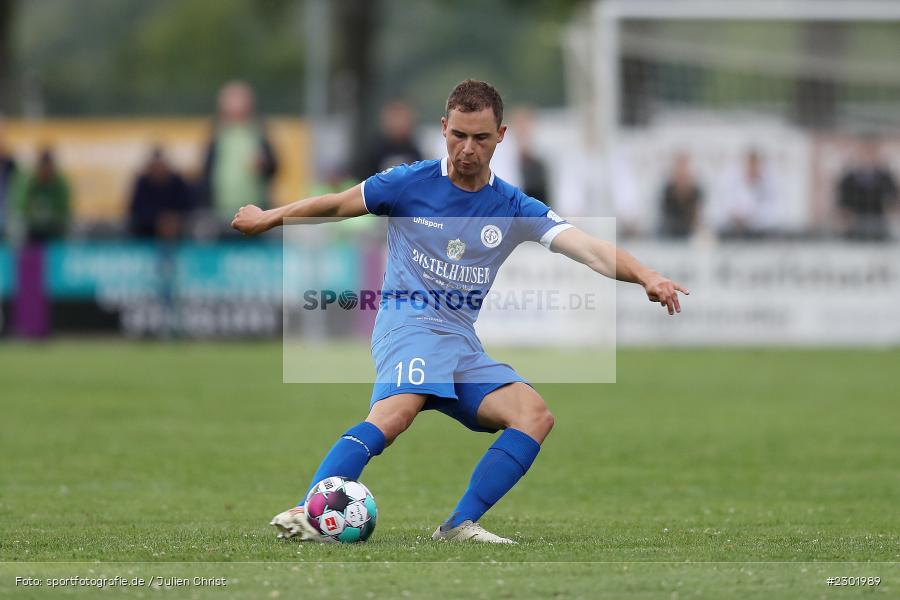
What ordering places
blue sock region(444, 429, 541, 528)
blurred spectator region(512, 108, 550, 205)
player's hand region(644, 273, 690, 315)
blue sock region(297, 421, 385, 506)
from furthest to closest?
blurred spectator region(512, 108, 550, 205), blue sock region(444, 429, 541, 528), blue sock region(297, 421, 385, 506), player's hand region(644, 273, 690, 315)

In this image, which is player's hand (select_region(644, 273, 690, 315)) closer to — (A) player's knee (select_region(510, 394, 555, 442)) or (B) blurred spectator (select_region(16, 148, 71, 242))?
(A) player's knee (select_region(510, 394, 555, 442))

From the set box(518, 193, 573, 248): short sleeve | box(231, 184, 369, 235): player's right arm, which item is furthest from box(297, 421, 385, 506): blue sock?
box(518, 193, 573, 248): short sleeve

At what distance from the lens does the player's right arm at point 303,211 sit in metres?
7.58

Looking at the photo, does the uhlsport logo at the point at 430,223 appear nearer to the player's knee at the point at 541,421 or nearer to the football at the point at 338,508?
the player's knee at the point at 541,421

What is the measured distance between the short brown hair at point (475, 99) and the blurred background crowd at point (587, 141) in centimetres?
1285

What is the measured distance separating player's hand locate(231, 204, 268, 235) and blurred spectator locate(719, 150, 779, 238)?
1529cm

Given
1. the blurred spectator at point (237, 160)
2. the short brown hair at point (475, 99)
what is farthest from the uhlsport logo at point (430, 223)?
the blurred spectator at point (237, 160)

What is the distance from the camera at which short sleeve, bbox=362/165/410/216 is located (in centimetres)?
778

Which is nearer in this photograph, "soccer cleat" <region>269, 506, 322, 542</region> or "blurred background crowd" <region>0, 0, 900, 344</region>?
"soccer cleat" <region>269, 506, 322, 542</region>

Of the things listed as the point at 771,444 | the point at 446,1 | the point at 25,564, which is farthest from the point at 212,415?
the point at 446,1

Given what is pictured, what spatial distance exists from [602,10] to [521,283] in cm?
507

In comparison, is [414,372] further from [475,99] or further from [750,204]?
[750,204]

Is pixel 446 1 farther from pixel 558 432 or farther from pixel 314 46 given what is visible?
pixel 558 432

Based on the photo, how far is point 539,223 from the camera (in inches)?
312
